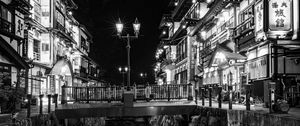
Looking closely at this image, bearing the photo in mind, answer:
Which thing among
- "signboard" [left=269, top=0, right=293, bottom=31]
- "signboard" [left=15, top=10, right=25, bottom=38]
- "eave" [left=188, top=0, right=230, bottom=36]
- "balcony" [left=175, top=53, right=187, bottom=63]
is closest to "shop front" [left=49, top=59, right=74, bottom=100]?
"signboard" [left=15, top=10, right=25, bottom=38]

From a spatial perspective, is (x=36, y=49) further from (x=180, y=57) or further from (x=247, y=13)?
(x=180, y=57)

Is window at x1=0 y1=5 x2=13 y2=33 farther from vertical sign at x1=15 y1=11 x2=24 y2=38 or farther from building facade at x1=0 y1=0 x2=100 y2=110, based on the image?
vertical sign at x1=15 y1=11 x2=24 y2=38

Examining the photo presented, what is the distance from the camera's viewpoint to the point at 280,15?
17141mm

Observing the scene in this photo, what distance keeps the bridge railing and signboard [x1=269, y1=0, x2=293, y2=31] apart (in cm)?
858

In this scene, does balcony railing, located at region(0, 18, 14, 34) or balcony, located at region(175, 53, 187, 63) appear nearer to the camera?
balcony railing, located at region(0, 18, 14, 34)

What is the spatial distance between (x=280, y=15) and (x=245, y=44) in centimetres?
821

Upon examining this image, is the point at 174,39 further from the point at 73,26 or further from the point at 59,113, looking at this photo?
the point at 59,113

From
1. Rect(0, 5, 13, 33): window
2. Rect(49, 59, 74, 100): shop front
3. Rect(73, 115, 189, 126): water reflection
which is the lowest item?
Rect(73, 115, 189, 126): water reflection

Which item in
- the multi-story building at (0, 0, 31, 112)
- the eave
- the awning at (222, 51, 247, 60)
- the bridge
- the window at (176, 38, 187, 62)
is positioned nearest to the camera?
the bridge

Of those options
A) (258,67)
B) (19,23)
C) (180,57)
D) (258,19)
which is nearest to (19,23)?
(19,23)

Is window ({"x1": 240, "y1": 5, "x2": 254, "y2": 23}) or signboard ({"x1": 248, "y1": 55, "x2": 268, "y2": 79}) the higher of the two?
window ({"x1": 240, "y1": 5, "x2": 254, "y2": 23})

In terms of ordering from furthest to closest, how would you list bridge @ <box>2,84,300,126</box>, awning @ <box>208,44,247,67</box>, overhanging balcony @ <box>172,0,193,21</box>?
overhanging balcony @ <box>172,0,193,21</box>
awning @ <box>208,44,247,67</box>
bridge @ <box>2,84,300,126</box>

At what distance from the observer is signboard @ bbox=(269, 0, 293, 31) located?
671 inches

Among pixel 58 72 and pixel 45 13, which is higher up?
pixel 45 13
